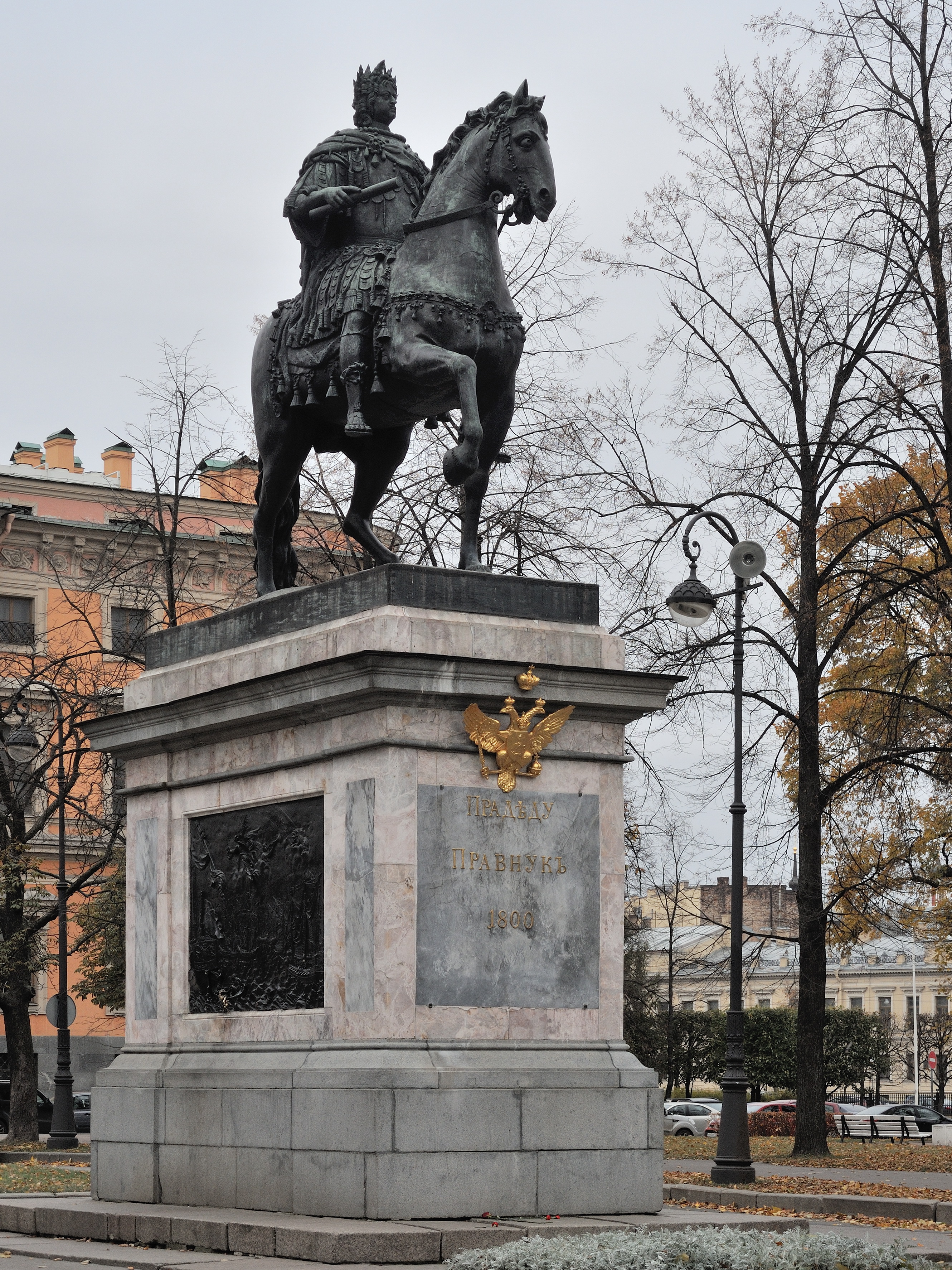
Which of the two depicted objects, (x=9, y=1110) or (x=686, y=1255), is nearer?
(x=686, y=1255)

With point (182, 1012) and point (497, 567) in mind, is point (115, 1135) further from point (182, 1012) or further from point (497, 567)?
point (497, 567)

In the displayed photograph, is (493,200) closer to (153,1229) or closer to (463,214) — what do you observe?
(463,214)

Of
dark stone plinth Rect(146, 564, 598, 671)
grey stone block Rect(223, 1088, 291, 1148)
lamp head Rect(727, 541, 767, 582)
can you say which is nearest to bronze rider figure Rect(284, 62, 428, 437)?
dark stone plinth Rect(146, 564, 598, 671)

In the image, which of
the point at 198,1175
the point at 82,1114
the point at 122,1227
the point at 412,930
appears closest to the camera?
the point at 412,930

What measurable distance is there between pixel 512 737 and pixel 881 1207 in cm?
778

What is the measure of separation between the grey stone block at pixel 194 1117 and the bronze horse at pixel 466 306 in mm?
3868

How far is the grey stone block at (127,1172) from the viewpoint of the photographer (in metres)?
14.0

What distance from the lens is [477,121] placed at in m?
13.8

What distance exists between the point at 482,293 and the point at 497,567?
16299 mm

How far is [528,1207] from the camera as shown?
1208cm

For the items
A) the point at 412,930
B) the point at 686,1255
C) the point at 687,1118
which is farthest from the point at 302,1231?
the point at 687,1118

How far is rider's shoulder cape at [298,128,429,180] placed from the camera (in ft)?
48.1

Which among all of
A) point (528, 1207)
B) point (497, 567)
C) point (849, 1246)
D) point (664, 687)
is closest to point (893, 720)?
point (497, 567)

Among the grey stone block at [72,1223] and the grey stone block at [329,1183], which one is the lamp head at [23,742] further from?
the grey stone block at [329,1183]
